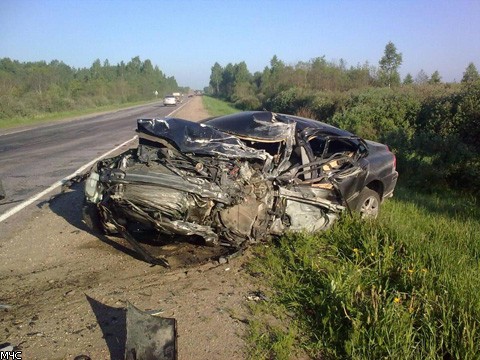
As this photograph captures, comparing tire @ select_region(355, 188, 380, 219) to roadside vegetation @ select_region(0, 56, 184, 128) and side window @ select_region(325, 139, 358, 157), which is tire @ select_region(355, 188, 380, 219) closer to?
side window @ select_region(325, 139, 358, 157)

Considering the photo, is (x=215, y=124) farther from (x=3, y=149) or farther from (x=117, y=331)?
(x=3, y=149)

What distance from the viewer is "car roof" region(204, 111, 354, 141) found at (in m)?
4.64

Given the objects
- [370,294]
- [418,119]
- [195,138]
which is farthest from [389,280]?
[418,119]

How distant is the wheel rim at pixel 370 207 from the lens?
5409 millimetres

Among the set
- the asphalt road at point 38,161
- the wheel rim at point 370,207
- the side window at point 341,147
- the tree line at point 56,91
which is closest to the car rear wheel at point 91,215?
the asphalt road at point 38,161

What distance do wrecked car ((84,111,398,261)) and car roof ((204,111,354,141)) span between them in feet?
0.04

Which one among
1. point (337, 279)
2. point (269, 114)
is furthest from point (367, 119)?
point (337, 279)

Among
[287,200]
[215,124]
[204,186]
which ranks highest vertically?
[215,124]

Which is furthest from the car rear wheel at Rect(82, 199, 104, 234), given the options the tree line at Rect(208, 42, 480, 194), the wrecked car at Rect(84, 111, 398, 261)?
the tree line at Rect(208, 42, 480, 194)

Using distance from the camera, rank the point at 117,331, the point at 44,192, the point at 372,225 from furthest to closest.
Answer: the point at 44,192
the point at 372,225
the point at 117,331

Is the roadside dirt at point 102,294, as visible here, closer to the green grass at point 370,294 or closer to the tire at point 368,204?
the green grass at point 370,294

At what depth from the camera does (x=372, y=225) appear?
467 centimetres

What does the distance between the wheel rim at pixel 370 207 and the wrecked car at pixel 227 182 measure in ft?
0.22

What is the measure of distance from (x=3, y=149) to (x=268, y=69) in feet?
167
